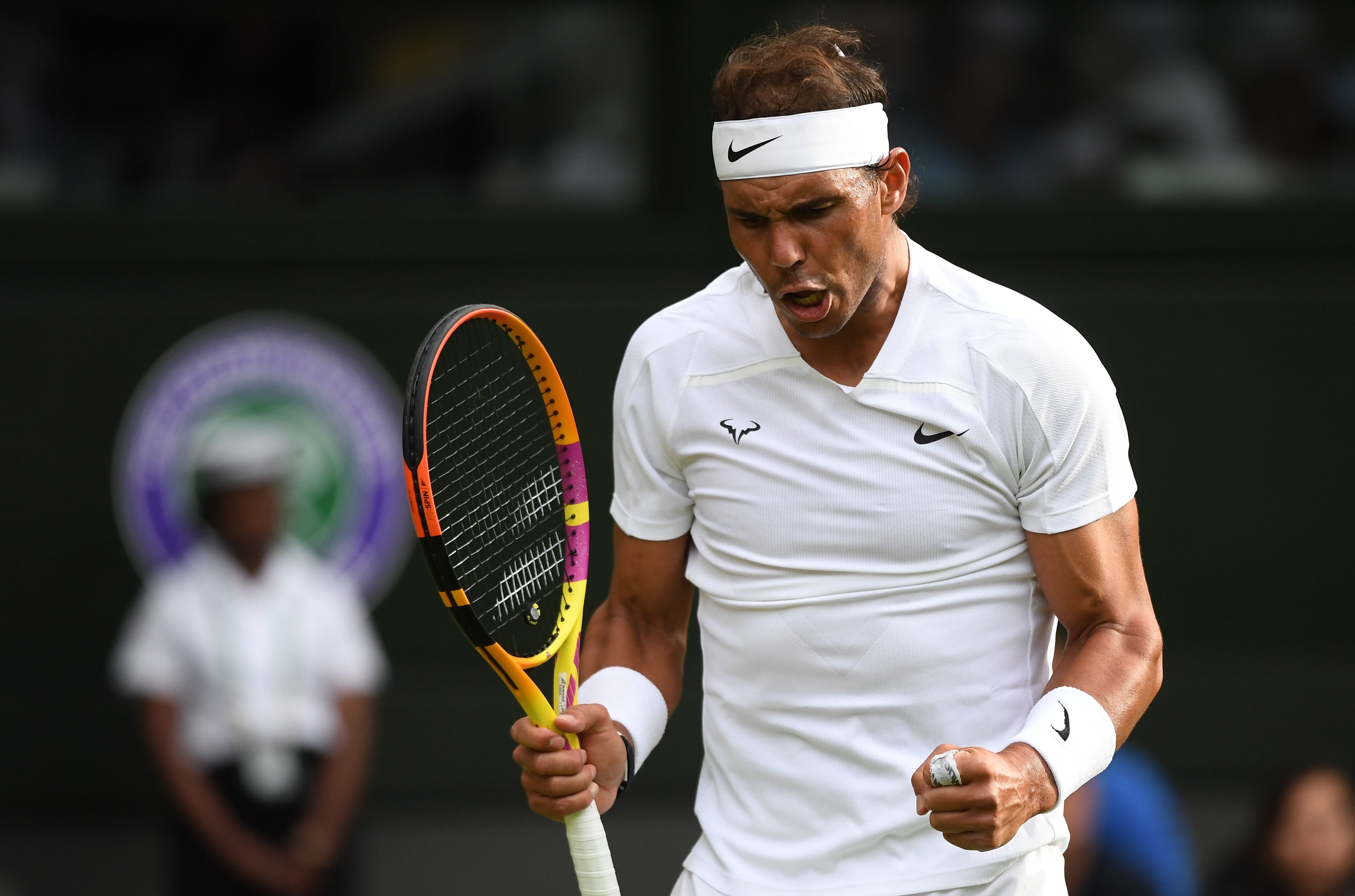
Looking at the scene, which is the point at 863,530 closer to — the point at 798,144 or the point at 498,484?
the point at 798,144

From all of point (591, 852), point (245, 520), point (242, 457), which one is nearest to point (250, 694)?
point (245, 520)

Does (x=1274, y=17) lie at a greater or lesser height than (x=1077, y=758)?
greater

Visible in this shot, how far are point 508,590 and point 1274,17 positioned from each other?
3.83m

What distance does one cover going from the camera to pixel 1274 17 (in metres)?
5.42

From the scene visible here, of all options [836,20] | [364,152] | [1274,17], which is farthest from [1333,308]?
[364,152]

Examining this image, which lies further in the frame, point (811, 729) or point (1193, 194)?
point (1193, 194)

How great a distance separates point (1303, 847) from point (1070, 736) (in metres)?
2.72

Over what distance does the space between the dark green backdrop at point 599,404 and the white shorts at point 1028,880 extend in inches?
109

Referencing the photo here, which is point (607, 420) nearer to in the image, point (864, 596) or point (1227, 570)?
point (1227, 570)

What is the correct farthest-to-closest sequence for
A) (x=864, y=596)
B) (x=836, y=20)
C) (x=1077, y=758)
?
(x=836, y=20) < (x=864, y=596) < (x=1077, y=758)

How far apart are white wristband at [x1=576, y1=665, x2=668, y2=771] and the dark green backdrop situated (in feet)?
8.40

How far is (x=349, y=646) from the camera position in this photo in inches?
205

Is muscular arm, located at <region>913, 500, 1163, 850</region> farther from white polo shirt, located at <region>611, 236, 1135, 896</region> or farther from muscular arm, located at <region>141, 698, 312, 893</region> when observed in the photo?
muscular arm, located at <region>141, 698, 312, 893</region>

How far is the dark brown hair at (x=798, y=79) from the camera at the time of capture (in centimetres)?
242
